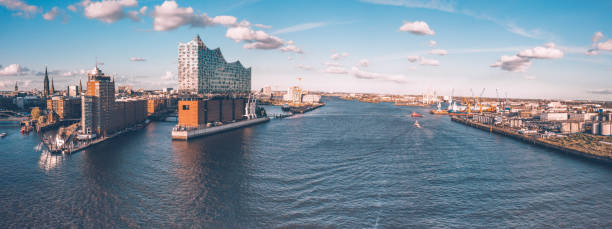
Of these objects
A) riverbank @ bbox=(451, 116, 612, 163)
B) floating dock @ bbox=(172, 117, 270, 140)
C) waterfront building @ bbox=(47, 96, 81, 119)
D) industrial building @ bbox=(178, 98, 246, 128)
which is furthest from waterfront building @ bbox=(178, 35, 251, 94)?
riverbank @ bbox=(451, 116, 612, 163)

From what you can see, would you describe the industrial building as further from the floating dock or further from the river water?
the river water

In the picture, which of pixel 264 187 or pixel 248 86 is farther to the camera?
pixel 248 86

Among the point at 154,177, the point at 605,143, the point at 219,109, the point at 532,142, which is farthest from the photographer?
the point at 219,109

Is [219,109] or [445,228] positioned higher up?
[219,109]

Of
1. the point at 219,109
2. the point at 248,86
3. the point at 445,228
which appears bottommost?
the point at 445,228

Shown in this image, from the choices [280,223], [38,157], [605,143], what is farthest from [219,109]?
[605,143]

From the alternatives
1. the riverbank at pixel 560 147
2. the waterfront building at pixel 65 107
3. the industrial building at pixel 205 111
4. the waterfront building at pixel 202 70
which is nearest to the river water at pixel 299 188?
the riverbank at pixel 560 147

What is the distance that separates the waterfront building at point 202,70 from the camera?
130 feet

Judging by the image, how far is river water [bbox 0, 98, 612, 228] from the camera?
1360 cm

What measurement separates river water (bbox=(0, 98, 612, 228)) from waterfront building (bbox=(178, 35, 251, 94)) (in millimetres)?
A: 12985

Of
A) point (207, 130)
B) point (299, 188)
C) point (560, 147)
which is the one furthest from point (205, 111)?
point (560, 147)

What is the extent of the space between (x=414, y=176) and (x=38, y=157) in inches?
989

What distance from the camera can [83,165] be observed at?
867 inches

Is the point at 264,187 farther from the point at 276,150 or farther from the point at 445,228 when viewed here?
the point at 276,150
